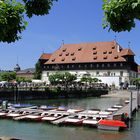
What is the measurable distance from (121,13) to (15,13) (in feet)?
6.99

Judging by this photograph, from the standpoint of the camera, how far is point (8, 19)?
732cm


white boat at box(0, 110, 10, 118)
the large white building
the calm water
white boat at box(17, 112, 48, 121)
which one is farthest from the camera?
the large white building

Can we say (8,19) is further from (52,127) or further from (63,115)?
(63,115)

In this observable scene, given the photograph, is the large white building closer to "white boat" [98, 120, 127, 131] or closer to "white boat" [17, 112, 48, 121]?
"white boat" [17, 112, 48, 121]

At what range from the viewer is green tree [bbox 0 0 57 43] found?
23.6 ft

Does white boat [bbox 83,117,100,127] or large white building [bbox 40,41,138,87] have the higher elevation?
large white building [bbox 40,41,138,87]

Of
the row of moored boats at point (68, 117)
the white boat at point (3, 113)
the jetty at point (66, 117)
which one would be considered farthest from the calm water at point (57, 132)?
the white boat at point (3, 113)

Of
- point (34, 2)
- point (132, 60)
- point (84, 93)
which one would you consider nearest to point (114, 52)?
point (132, 60)

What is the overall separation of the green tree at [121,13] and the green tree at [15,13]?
1.49 m

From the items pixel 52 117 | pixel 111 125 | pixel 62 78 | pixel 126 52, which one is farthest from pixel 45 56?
pixel 111 125

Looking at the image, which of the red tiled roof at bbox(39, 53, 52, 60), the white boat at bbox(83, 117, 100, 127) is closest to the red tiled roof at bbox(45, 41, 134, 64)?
the red tiled roof at bbox(39, 53, 52, 60)

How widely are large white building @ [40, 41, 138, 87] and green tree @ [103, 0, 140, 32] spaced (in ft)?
317

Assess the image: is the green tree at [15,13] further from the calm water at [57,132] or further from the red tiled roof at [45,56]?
the red tiled roof at [45,56]

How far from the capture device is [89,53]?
11244 cm
